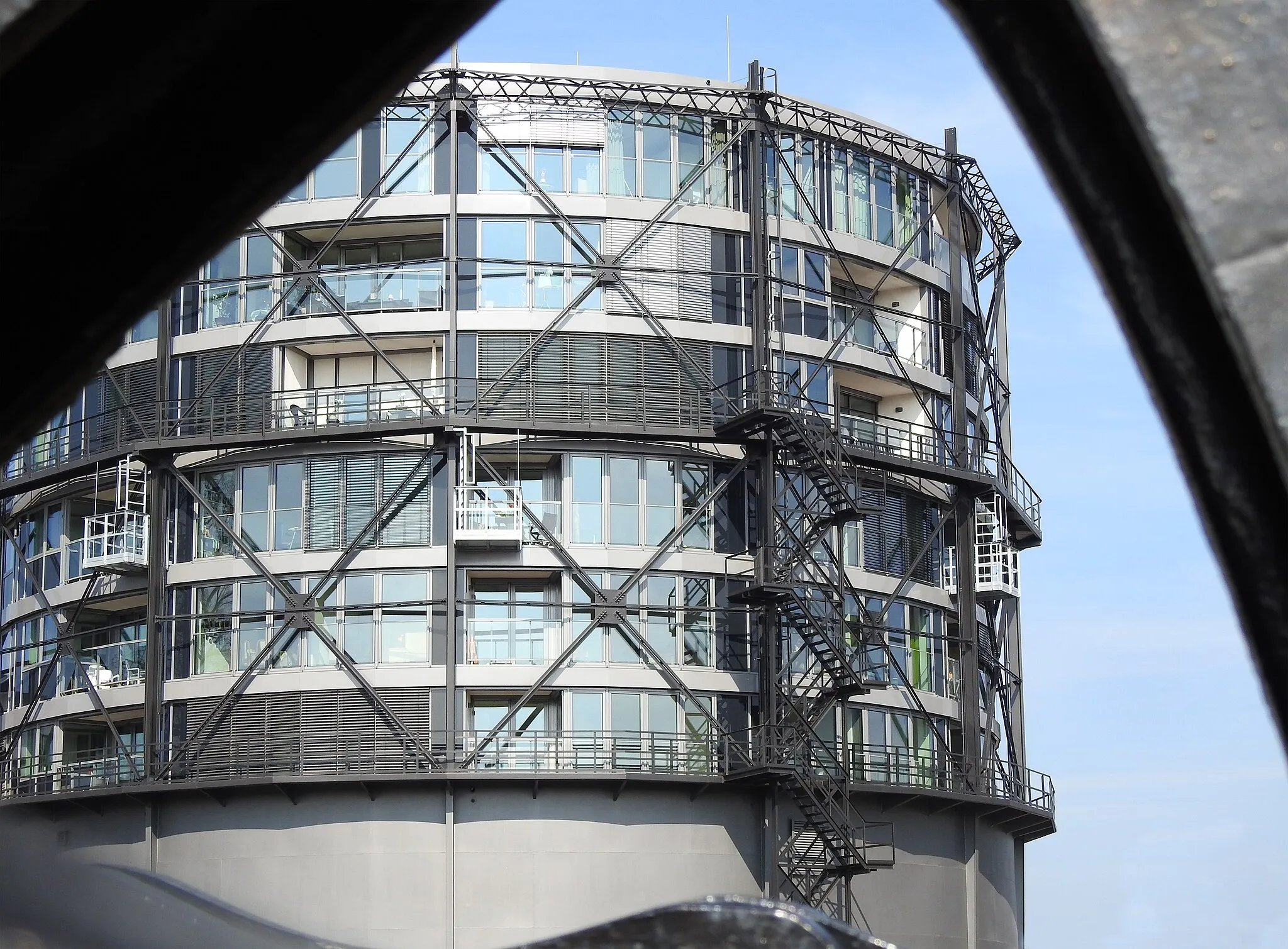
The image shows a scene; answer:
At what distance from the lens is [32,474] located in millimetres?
41844

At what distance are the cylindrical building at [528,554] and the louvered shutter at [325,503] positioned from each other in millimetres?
101

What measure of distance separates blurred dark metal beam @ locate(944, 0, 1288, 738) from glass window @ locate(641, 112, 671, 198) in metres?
40.1

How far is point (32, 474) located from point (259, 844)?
10.1 metres

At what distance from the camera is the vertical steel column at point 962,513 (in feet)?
139

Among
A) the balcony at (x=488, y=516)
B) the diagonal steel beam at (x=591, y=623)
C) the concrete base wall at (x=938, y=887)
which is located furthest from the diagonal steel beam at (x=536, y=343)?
the concrete base wall at (x=938, y=887)

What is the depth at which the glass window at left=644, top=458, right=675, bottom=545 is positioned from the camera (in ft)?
128

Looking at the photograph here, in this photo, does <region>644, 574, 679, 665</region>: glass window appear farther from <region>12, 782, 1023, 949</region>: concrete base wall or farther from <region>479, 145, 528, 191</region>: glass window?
<region>479, 145, 528, 191</region>: glass window

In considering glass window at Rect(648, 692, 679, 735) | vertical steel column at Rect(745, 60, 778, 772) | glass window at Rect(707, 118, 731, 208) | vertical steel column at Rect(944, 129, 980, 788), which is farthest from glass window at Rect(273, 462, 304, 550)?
vertical steel column at Rect(944, 129, 980, 788)

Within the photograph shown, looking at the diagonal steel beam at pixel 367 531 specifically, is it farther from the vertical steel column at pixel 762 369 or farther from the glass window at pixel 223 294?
the vertical steel column at pixel 762 369

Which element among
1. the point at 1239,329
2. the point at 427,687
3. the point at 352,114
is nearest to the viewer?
the point at 1239,329

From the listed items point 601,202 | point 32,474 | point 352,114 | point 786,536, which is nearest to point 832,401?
point 786,536

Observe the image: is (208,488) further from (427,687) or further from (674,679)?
(674,679)

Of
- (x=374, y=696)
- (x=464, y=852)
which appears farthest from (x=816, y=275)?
(x=464, y=852)

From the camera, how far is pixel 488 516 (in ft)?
125
